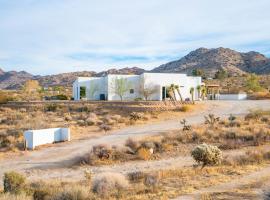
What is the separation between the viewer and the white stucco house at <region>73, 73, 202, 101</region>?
59.8 metres

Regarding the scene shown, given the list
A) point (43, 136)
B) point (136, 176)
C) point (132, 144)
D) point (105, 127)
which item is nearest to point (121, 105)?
Answer: point (105, 127)

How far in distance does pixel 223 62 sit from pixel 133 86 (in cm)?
10489

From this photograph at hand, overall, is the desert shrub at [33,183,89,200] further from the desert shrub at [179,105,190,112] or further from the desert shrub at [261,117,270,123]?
the desert shrub at [179,105,190,112]

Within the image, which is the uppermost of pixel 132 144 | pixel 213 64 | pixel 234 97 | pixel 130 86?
pixel 213 64

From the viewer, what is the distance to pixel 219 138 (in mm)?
28000

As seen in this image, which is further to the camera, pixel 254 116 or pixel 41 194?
pixel 254 116

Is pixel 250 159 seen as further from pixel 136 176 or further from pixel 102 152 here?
pixel 102 152

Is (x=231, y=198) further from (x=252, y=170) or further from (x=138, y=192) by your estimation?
(x=252, y=170)

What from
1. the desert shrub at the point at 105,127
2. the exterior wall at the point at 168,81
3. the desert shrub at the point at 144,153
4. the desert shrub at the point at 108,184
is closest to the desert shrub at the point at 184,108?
the exterior wall at the point at 168,81

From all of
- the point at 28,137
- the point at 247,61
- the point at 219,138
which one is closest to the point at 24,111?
the point at 28,137

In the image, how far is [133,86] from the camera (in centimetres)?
6181

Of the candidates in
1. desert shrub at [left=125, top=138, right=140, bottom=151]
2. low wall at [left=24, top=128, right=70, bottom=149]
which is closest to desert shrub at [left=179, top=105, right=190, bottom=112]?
low wall at [left=24, top=128, right=70, bottom=149]

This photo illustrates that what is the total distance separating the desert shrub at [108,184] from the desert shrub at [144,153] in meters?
7.79

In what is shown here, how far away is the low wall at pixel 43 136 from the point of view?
28.6 m
